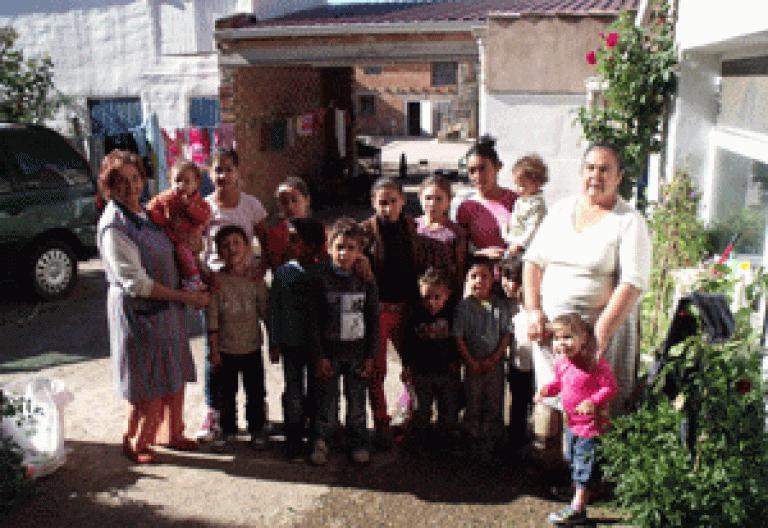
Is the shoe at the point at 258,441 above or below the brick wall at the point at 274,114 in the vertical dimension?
below

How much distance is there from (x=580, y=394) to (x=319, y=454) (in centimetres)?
158

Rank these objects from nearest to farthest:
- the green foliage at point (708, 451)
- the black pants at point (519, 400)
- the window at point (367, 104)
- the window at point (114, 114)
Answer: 1. the green foliage at point (708, 451)
2. the black pants at point (519, 400)
3. the window at point (114, 114)
4. the window at point (367, 104)

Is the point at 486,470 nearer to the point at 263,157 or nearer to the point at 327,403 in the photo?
the point at 327,403

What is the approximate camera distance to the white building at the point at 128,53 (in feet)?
39.4

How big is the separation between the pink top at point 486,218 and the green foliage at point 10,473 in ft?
9.13

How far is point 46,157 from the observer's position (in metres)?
7.46

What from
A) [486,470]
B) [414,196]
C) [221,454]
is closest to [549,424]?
[486,470]

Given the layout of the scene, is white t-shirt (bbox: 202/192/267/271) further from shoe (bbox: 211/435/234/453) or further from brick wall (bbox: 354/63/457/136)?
brick wall (bbox: 354/63/457/136)

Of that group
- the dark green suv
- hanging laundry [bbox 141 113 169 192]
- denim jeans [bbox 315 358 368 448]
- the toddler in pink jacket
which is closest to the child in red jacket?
denim jeans [bbox 315 358 368 448]

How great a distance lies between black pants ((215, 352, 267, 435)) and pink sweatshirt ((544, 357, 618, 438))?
6.05 feet

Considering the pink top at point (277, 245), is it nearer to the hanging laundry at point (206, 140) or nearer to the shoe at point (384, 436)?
the shoe at point (384, 436)

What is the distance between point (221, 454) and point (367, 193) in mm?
10892

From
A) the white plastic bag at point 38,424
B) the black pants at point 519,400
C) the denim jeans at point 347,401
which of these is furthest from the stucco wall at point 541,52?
the white plastic bag at point 38,424

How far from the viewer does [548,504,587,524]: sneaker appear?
3.38 m
